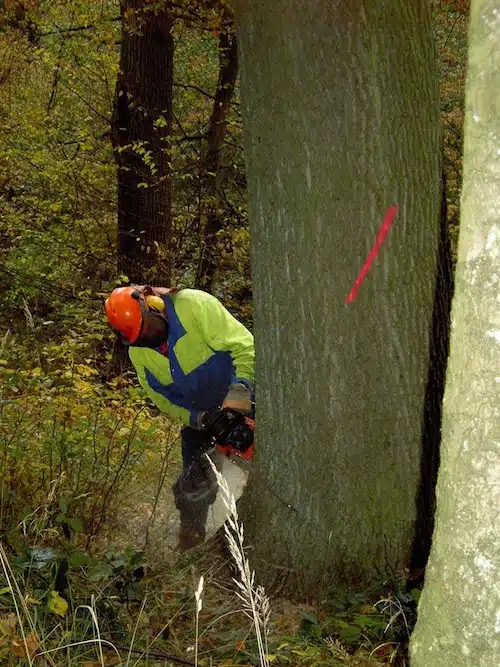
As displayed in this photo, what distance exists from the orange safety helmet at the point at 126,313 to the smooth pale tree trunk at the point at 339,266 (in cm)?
140

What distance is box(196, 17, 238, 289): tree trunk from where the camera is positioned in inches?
380

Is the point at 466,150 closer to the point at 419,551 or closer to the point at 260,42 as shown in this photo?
the point at 260,42

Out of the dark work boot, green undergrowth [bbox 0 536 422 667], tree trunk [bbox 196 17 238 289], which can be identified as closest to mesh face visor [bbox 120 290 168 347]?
the dark work boot

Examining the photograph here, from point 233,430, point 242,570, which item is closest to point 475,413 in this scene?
point 242,570

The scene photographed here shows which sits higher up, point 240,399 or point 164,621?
point 240,399

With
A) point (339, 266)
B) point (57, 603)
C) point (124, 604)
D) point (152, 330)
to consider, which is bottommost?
point (124, 604)

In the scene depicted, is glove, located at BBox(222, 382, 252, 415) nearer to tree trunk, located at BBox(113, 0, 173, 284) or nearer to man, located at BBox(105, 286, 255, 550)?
man, located at BBox(105, 286, 255, 550)

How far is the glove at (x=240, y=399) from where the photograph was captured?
4430 mm

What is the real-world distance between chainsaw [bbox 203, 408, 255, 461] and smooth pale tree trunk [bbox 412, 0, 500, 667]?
9.81ft

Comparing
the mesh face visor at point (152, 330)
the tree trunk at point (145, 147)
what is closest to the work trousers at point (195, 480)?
the mesh face visor at point (152, 330)

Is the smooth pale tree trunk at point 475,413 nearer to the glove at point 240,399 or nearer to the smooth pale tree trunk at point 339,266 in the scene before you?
the smooth pale tree trunk at point 339,266

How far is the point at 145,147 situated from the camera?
834 centimetres

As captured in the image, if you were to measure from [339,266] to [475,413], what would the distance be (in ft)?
6.21

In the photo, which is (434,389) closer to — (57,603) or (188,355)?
(57,603)
